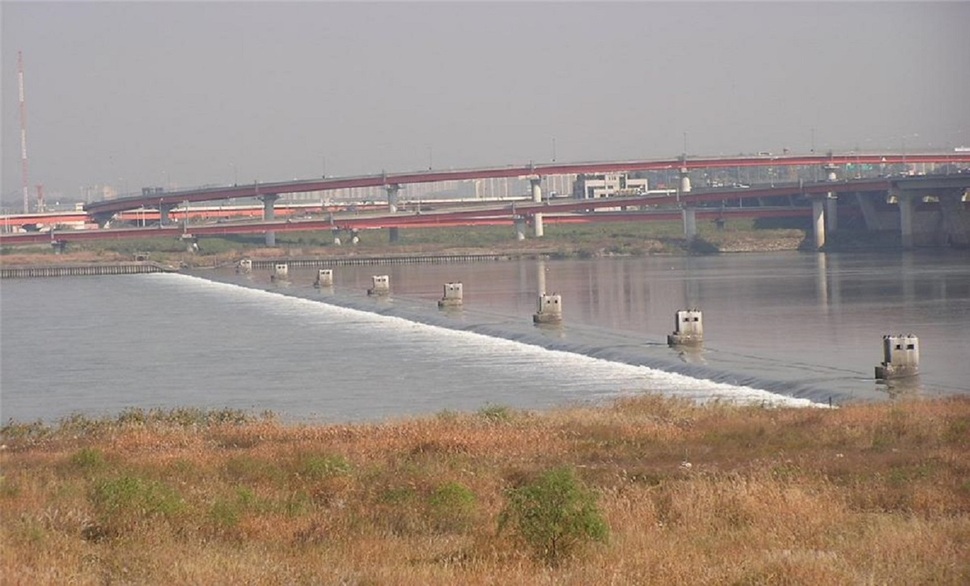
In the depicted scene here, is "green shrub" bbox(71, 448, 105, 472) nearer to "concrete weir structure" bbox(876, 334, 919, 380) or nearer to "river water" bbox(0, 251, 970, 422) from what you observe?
"river water" bbox(0, 251, 970, 422)

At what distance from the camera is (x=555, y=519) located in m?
14.4

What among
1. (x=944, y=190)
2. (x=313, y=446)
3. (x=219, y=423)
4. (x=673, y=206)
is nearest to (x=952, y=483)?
(x=313, y=446)

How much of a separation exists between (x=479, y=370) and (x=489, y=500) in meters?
27.9

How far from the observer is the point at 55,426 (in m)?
35.5

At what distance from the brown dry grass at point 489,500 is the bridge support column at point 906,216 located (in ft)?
349

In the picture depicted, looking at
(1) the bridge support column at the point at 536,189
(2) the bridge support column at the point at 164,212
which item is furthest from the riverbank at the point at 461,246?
(2) the bridge support column at the point at 164,212

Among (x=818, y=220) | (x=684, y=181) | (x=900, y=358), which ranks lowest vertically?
(x=900, y=358)

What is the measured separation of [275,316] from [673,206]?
10918cm

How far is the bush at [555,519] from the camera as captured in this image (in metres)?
14.2

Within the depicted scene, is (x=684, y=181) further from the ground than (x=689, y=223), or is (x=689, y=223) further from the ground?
A: (x=684, y=181)

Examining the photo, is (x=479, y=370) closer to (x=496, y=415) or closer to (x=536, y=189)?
(x=496, y=415)

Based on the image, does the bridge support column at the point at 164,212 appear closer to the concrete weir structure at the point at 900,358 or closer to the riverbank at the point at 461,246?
the riverbank at the point at 461,246

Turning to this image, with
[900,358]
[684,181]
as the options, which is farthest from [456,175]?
[900,358]

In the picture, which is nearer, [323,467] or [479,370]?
[323,467]
